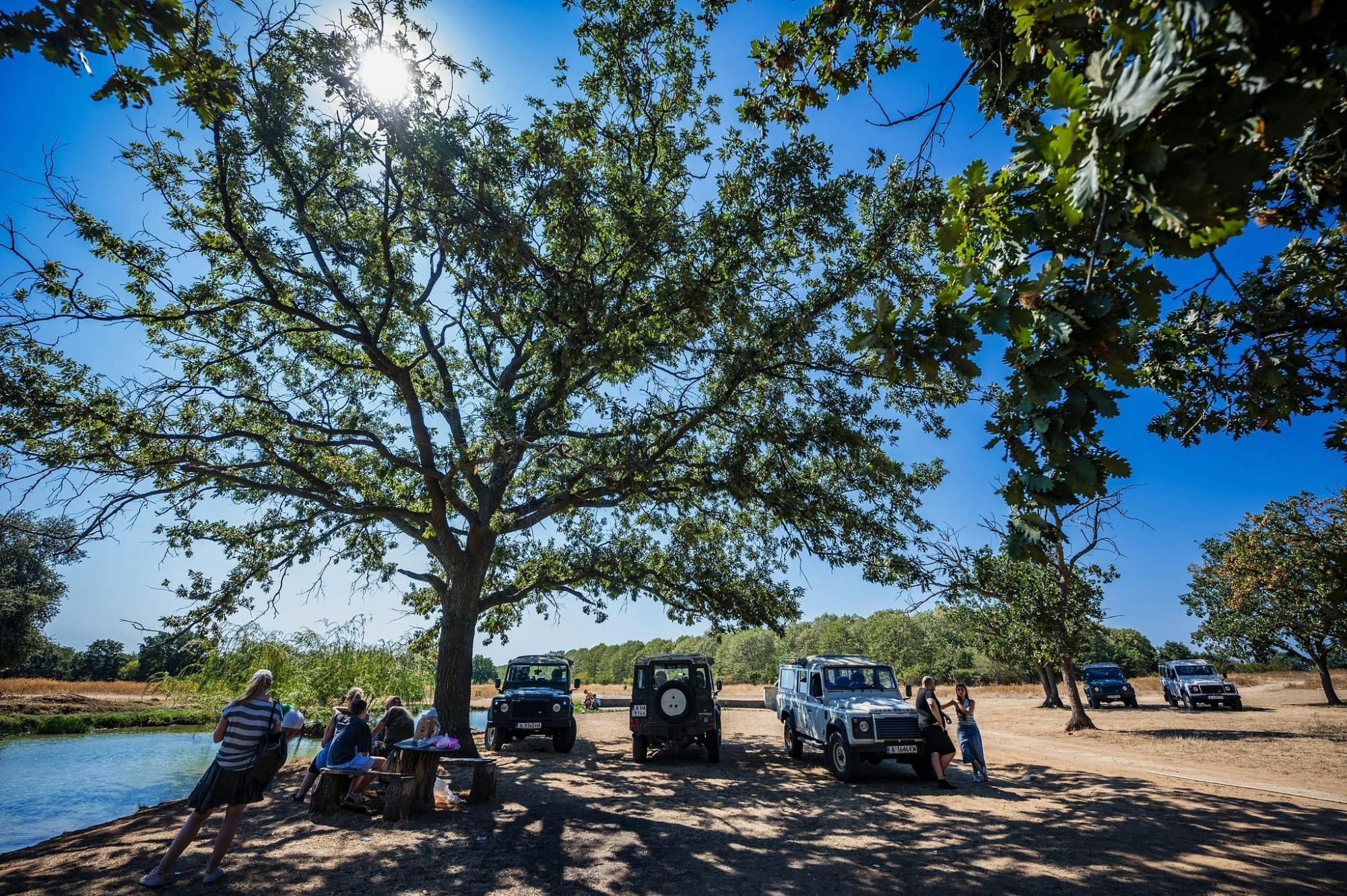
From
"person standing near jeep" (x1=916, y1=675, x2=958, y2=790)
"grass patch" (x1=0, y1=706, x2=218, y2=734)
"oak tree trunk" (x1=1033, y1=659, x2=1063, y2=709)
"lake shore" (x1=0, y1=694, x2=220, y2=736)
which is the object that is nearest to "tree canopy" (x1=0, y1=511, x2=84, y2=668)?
"lake shore" (x1=0, y1=694, x2=220, y2=736)

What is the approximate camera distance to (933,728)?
1069cm

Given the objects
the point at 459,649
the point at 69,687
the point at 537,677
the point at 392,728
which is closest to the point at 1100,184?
the point at 392,728

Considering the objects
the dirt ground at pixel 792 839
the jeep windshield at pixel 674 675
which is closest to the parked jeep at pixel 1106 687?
the dirt ground at pixel 792 839

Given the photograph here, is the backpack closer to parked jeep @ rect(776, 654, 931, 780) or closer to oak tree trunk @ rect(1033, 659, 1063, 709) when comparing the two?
parked jeep @ rect(776, 654, 931, 780)

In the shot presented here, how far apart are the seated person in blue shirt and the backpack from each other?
1.68 m

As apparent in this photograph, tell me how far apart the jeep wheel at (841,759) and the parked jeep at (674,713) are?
2.78 metres

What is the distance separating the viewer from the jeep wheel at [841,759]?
10.9 metres

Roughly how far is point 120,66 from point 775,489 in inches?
427

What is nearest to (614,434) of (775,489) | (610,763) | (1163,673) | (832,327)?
(775,489)

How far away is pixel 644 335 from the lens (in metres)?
10.9

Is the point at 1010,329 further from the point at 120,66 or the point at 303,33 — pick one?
the point at 303,33

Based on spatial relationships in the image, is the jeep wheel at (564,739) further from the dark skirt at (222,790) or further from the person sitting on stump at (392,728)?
the dark skirt at (222,790)

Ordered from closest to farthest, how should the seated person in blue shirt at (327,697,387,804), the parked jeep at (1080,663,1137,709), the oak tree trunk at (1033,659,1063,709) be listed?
the seated person in blue shirt at (327,697,387,804) → the oak tree trunk at (1033,659,1063,709) → the parked jeep at (1080,663,1137,709)

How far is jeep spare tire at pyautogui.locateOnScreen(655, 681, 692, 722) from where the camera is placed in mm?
13383
